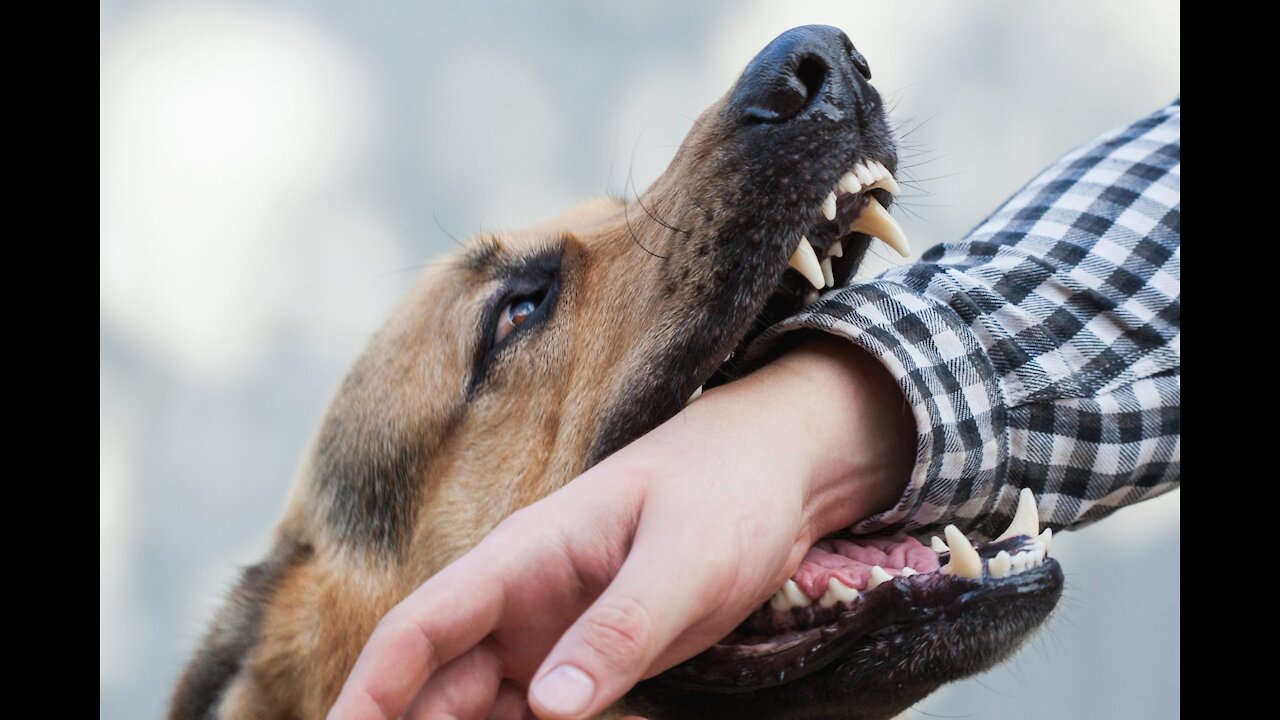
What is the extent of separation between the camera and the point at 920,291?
219cm

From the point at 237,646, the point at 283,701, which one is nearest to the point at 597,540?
the point at 283,701

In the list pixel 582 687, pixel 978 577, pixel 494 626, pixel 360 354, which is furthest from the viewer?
pixel 360 354

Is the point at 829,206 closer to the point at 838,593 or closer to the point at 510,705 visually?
the point at 838,593

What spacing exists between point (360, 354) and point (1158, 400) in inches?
79.6

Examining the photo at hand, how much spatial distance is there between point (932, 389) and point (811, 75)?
25.8 inches

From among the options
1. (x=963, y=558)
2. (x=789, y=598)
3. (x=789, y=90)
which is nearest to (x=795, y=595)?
(x=789, y=598)

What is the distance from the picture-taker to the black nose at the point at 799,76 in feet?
6.57

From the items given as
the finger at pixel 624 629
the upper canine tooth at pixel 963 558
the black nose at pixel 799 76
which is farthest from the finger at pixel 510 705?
the black nose at pixel 799 76

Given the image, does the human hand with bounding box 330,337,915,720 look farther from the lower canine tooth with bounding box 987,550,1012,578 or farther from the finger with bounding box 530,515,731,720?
the lower canine tooth with bounding box 987,550,1012,578

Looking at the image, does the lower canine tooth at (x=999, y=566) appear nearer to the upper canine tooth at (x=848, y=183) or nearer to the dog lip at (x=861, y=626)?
the dog lip at (x=861, y=626)

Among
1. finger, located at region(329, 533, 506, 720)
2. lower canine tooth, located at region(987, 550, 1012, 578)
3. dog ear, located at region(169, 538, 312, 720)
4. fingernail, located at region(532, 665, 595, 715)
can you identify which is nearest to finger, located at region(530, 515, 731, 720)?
fingernail, located at region(532, 665, 595, 715)

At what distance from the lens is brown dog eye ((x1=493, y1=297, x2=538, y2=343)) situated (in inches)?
95.4

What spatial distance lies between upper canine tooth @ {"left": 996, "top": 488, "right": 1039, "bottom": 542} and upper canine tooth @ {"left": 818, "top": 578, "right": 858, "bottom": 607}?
1.11 feet

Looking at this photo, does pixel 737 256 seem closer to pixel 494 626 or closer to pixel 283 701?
pixel 494 626
